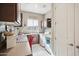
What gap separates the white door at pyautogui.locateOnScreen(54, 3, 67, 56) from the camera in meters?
1.89

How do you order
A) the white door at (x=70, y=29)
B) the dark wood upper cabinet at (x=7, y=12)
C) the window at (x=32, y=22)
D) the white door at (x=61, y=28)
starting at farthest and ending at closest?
the white door at (x=61, y=28) < the white door at (x=70, y=29) < the window at (x=32, y=22) < the dark wood upper cabinet at (x=7, y=12)

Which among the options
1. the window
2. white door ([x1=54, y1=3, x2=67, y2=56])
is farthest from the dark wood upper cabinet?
white door ([x1=54, y1=3, x2=67, y2=56])

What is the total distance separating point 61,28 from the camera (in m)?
2.01

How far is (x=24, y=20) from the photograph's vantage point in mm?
1742

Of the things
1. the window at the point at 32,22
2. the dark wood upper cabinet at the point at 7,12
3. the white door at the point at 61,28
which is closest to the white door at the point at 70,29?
the white door at the point at 61,28

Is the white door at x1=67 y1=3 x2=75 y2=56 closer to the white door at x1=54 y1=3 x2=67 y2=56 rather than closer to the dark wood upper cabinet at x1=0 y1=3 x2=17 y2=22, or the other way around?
the white door at x1=54 y1=3 x2=67 y2=56

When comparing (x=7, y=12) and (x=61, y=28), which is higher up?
(x=7, y=12)

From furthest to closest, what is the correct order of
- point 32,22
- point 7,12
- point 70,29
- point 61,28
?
point 61,28, point 70,29, point 32,22, point 7,12

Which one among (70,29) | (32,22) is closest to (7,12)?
(32,22)

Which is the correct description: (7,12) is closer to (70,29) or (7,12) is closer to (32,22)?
(32,22)

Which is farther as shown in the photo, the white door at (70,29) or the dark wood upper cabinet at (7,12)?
the white door at (70,29)

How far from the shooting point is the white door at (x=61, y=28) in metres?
1.89

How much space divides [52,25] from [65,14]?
1.51 ft

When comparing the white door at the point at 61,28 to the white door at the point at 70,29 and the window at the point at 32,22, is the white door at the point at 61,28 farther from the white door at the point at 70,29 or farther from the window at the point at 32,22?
the window at the point at 32,22
